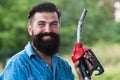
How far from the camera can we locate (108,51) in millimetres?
24531

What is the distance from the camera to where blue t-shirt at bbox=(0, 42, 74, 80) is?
524cm

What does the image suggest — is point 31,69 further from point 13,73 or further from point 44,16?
point 44,16

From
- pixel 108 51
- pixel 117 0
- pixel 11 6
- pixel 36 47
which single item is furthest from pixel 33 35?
pixel 117 0

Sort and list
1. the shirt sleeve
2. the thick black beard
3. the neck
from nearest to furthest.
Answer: the shirt sleeve, the thick black beard, the neck

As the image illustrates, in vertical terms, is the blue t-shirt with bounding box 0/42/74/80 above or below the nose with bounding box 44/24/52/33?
below

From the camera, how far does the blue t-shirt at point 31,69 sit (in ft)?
17.2

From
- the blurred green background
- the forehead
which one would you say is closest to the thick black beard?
the forehead

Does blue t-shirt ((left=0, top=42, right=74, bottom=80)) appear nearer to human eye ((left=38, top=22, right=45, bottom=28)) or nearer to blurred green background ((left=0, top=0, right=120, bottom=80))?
human eye ((left=38, top=22, right=45, bottom=28))

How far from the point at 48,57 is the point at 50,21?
42 cm

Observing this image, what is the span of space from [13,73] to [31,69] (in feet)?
0.76

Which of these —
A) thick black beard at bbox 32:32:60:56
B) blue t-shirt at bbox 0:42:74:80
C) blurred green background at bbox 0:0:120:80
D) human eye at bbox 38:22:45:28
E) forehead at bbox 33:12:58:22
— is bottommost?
blurred green background at bbox 0:0:120:80

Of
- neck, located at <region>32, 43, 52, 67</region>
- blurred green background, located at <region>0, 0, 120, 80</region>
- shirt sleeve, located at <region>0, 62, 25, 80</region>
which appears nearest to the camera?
shirt sleeve, located at <region>0, 62, 25, 80</region>

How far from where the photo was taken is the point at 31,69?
212 inches

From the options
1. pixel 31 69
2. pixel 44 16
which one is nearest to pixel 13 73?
pixel 31 69
